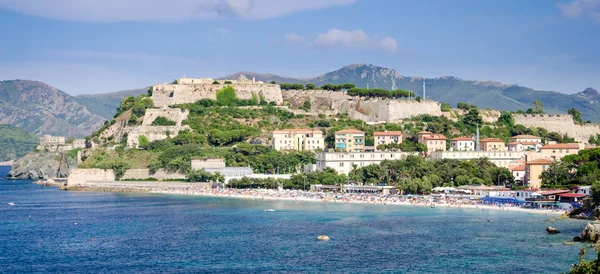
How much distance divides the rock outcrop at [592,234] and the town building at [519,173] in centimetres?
2374

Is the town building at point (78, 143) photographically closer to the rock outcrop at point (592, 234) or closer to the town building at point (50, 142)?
the town building at point (50, 142)

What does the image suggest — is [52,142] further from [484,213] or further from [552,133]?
[484,213]

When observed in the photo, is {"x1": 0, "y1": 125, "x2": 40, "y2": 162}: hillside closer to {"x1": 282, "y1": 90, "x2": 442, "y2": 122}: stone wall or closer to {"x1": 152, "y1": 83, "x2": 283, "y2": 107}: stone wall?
{"x1": 152, "y1": 83, "x2": 283, "y2": 107}: stone wall

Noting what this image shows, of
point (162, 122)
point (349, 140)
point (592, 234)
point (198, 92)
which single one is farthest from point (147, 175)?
point (592, 234)

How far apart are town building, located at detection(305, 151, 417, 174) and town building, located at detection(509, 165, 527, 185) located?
886 centimetres

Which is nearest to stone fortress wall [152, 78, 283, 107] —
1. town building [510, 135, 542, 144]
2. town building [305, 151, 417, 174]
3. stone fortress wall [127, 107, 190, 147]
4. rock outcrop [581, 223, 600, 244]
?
stone fortress wall [127, 107, 190, 147]

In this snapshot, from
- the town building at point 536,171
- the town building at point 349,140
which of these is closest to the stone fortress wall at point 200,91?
the town building at point 349,140

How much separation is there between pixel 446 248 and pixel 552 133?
46.3 m

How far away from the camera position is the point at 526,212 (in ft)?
142

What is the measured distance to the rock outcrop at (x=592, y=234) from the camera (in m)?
30.6

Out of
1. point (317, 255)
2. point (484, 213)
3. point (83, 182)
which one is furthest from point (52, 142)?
point (317, 255)

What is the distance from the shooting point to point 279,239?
112 feet

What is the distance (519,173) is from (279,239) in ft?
88.1

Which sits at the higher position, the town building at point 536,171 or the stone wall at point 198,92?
the stone wall at point 198,92
